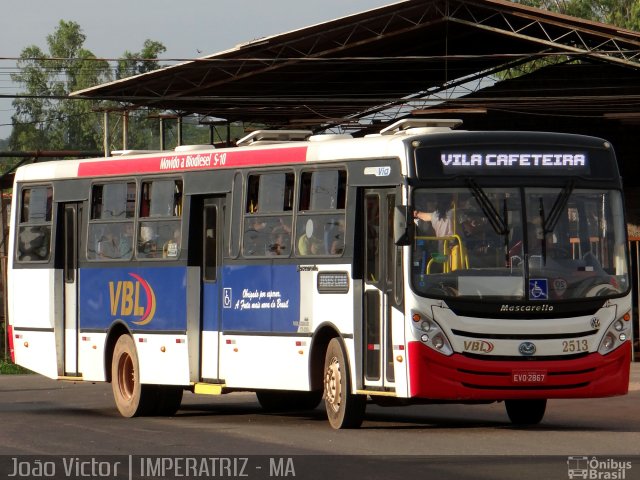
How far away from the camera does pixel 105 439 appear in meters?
15.4

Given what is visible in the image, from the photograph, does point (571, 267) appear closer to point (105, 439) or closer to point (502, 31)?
point (105, 439)

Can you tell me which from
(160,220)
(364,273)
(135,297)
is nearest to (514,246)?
(364,273)

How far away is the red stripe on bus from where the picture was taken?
17656 mm

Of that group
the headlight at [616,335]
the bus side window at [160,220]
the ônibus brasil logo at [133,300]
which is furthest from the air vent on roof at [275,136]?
the headlight at [616,335]

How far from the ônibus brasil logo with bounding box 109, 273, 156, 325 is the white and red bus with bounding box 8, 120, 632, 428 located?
0.02m

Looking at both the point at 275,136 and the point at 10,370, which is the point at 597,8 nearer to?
the point at 10,370

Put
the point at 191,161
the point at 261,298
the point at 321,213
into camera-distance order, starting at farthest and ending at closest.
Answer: the point at 191,161, the point at 261,298, the point at 321,213

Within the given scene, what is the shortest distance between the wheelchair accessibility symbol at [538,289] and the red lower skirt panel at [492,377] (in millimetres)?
617

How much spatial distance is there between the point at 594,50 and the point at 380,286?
695 inches

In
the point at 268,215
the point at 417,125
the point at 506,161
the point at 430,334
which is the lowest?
the point at 430,334

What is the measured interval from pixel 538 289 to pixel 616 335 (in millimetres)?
1027

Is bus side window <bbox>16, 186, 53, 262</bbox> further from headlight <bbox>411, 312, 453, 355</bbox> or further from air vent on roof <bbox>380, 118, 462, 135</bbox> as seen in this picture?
headlight <bbox>411, 312, 453, 355</bbox>

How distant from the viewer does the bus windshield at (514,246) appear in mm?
15453

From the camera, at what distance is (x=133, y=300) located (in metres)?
19.7
